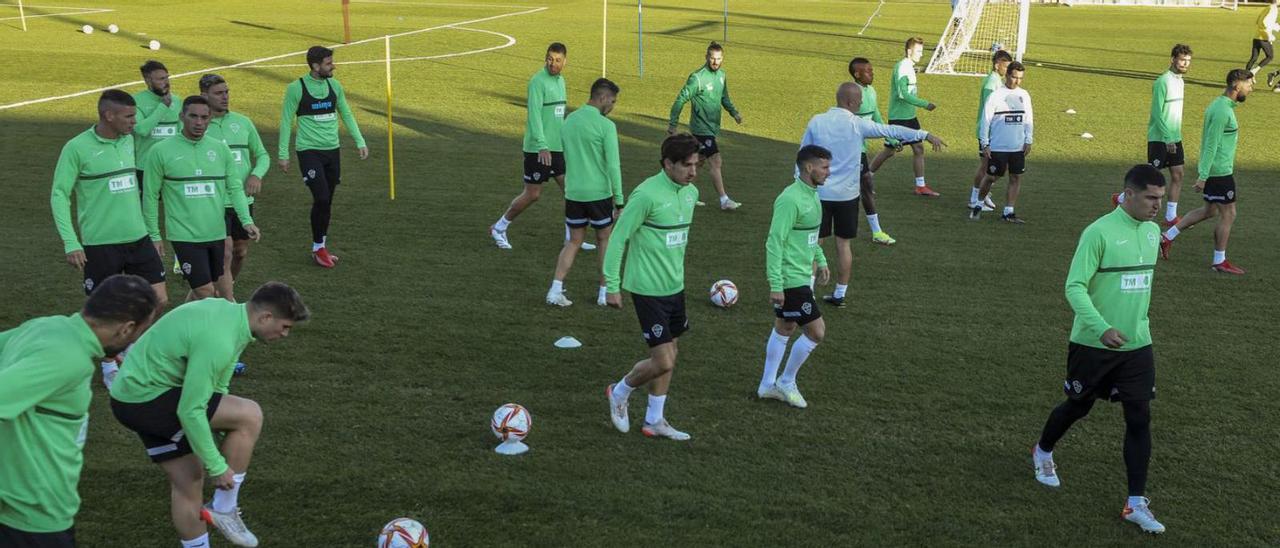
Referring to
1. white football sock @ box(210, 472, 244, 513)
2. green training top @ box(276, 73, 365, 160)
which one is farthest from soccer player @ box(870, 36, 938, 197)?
white football sock @ box(210, 472, 244, 513)

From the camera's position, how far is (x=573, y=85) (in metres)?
27.9

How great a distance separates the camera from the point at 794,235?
27.8 feet

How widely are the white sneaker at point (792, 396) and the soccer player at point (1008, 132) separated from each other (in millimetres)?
7575

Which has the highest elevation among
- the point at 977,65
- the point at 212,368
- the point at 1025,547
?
the point at 977,65

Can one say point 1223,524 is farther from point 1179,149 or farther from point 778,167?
point 778,167

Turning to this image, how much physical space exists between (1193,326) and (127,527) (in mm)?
9651

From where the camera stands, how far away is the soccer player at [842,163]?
11.0 metres

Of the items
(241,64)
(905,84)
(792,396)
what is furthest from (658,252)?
(241,64)

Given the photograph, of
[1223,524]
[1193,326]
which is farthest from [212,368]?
[1193,326]

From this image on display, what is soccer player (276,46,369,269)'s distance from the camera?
40.0 ft

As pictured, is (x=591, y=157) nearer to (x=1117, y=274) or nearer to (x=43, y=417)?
(x=1117, y=274)

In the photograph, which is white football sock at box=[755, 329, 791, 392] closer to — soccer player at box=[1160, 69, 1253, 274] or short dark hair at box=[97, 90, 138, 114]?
short dark hair at box=[97, 90, 138, 114]

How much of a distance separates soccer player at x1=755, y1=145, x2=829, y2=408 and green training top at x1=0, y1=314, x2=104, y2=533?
4745 millimetres

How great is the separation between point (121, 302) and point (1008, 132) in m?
12.7
